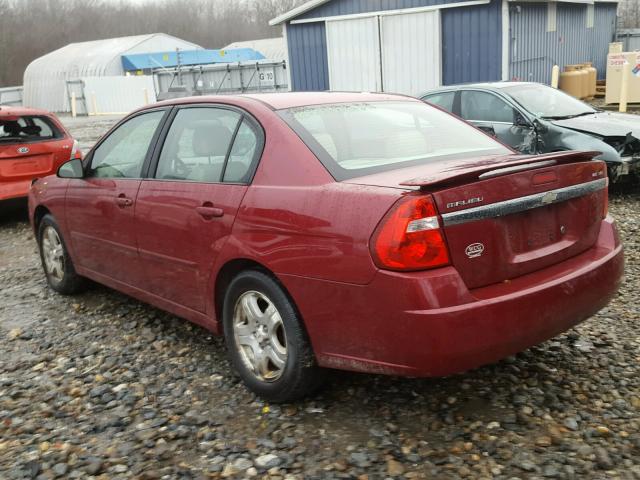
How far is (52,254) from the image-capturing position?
555 cm

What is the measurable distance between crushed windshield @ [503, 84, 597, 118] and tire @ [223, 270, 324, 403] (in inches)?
244

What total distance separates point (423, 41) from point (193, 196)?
14.1 metres

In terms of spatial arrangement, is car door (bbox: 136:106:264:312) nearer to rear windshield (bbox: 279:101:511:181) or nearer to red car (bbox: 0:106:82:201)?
rear windshield (bbox: 279:101:511:181)

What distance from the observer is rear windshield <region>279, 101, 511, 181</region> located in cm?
325

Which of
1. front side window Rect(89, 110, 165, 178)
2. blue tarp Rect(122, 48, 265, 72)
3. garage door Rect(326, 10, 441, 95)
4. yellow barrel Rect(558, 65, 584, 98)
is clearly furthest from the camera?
blue tarp Rect(122, 48, 265, 72)

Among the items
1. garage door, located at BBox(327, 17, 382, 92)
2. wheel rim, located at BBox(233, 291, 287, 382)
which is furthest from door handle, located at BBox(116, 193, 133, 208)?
garage door, located at BBox(327, 17, 382, 92)

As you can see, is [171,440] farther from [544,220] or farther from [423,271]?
[544,220]

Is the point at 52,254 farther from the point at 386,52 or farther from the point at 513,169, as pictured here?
the point at 386,52

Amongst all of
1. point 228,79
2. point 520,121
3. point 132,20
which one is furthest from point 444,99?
point 132,20

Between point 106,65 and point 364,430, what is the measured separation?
39749mm

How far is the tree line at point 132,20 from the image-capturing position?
237ft

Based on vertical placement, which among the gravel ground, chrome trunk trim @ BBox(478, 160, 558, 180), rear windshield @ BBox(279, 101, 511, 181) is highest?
rear windshield @ BBox(279, 101, 511, 181)

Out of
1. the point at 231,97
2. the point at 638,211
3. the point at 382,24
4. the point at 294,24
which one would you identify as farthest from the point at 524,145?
the point at 294,24

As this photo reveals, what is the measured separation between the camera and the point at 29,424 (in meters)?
3.34
